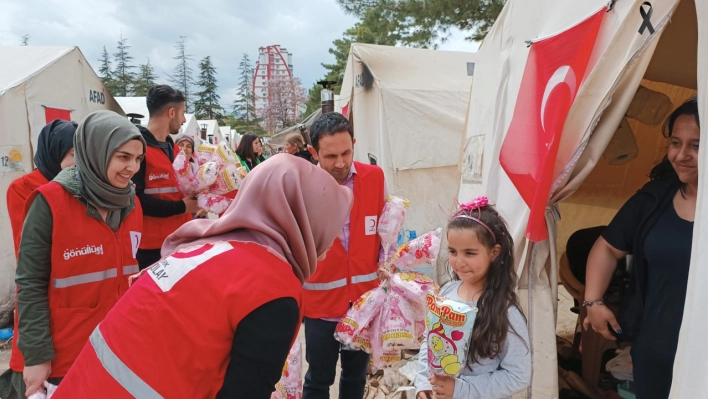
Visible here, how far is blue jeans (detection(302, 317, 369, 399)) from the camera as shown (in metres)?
2.41

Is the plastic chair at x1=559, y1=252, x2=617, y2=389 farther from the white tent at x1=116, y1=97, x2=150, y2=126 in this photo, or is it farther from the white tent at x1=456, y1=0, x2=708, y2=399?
the white tent at x1=116, y1=97, x2=150, y2=126

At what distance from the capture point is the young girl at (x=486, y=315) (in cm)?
164

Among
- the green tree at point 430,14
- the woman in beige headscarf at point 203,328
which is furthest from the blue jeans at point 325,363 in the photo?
the green tree at point 430,14

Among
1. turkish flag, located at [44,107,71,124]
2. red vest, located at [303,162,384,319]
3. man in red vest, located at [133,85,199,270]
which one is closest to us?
red vest, located at [303,162,384,319]

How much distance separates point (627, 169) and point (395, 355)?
11.3 ft

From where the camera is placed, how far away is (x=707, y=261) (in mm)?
1298

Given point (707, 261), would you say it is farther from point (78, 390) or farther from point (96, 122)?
point (96, 122)

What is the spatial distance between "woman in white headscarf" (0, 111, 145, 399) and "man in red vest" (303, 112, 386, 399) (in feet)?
3.02

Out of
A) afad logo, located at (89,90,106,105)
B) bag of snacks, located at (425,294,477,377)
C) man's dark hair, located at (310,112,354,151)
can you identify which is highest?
afad logo, located at (89,90,106,105)

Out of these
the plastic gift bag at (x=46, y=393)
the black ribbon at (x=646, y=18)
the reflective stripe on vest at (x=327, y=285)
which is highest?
the black ribbon at (x=646, y=18)

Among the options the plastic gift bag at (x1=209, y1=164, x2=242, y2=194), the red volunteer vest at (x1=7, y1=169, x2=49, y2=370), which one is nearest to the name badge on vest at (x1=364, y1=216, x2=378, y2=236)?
the plastic gift bag at (x1=209, y1=164, x2=242, y2=194)

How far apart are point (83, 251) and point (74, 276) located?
0.35 ft

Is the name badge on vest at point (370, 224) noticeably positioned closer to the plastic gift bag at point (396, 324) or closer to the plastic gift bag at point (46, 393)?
the plastic gift bag at point (396, 324)

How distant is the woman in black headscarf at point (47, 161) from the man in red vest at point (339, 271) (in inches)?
50.1
